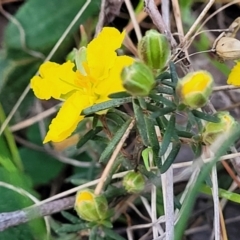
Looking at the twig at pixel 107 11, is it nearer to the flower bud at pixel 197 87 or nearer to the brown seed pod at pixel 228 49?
the brown seed pod at pixel 228 49

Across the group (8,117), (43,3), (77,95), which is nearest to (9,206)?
(8,117)

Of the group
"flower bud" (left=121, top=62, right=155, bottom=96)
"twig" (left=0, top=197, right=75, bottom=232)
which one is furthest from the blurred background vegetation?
"flower bud" (left=121, top=62, right=155, bottom=96)

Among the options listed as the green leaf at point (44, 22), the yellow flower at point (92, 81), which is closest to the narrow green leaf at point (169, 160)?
the yellow flower at point (92, 81)

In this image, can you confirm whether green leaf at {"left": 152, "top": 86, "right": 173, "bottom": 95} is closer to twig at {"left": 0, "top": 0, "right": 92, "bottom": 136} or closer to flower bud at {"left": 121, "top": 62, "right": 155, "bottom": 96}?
flower bud at {"left": 121, "top": 62, "right": 155, "bottom": 96}

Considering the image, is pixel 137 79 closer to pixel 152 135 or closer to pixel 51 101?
pixel 152 135

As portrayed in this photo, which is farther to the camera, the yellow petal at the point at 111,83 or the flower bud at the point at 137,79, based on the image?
the yellow petal at the point at 111,83

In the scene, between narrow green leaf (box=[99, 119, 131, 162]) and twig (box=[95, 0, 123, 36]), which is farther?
twig (box=[95, 0, 123, 36])
